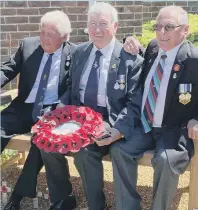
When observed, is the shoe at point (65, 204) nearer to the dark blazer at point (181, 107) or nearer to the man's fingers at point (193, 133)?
the dark blazer at point (181, 107)

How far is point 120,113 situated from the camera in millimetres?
3953

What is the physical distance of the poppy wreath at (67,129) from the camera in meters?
3.64

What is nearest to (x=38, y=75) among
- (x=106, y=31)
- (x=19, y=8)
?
(x=106, y=31)

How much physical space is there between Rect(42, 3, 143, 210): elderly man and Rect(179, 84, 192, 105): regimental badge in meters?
0.38

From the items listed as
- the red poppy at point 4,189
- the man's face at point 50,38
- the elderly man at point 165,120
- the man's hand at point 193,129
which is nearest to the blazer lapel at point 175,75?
the elderly man at point 165,120

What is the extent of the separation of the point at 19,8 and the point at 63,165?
331cm

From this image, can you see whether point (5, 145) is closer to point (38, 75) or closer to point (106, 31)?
point (38, 75)

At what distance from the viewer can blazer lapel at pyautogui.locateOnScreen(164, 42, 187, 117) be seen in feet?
12.2

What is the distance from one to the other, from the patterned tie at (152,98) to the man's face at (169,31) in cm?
11

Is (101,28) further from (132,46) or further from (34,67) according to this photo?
(34,67)

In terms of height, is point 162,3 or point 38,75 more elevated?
point 162,3

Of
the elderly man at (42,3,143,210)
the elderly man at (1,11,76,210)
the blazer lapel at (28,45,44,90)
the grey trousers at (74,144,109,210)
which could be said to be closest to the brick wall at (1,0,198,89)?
the elderly man at (1,11,76,210)

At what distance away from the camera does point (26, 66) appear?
4402mm

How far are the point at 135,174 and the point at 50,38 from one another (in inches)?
57.0
